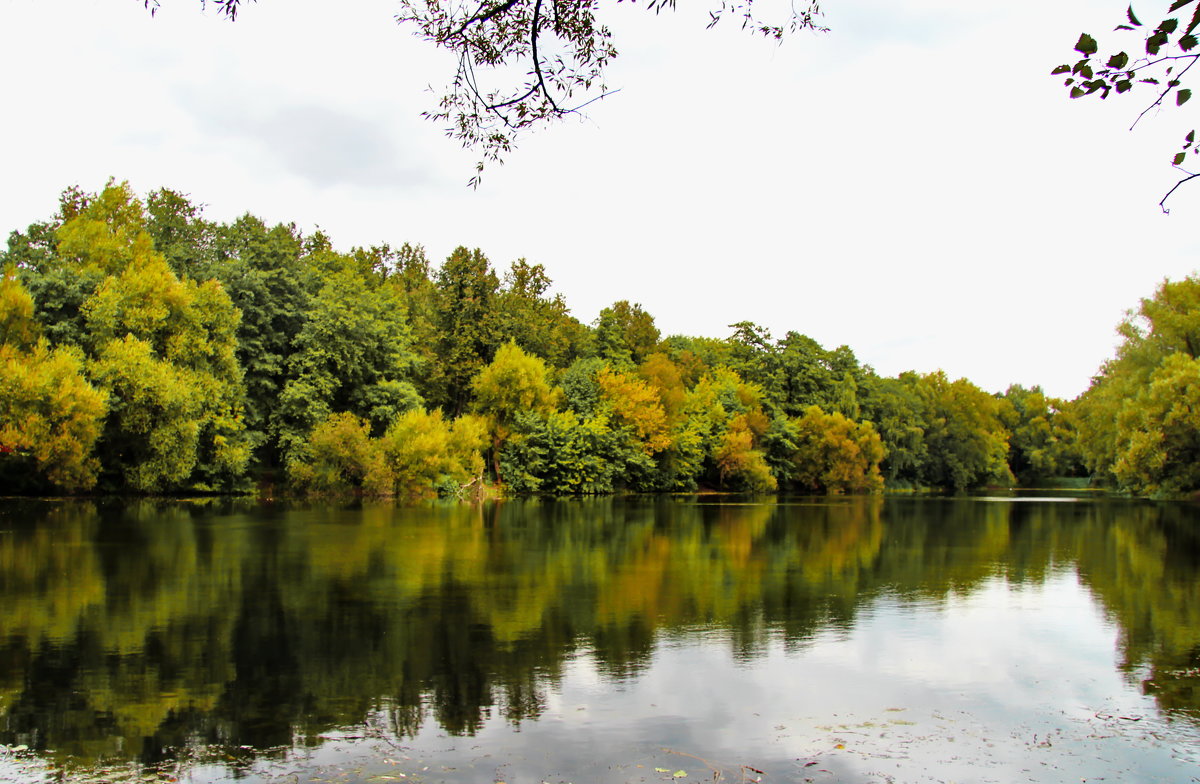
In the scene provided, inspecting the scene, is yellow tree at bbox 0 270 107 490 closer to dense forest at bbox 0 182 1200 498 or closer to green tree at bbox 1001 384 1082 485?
dense forest at bbox 0 182 1200 498

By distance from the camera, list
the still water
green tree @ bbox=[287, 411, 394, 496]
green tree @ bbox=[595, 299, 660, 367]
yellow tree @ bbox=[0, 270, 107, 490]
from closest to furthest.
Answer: the still water, yellow tree @ bbox=[0, 270, 107, 490], green tree @ bbox=[287, 411, 394, 496], green tree @ bbox=[595, 299, 660, 367]

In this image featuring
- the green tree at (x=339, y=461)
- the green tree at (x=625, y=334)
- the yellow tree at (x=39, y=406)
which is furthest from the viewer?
the green tree at (x=625, y=334)

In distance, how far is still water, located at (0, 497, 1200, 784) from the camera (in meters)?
7.52

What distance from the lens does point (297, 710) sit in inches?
350

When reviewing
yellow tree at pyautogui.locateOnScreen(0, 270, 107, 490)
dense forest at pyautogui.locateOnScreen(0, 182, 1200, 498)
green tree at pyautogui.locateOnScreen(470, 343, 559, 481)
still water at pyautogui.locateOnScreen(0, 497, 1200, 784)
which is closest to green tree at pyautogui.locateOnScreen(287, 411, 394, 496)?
dense forest at pyautogui.locateOnScreen(0, 182, 1200, 498)

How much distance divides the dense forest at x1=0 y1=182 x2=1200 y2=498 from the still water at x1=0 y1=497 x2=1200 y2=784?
22576 millimetres

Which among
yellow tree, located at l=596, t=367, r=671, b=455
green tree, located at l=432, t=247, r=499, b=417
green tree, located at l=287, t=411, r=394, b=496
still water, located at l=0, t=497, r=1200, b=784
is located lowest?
still water, located at l=0, t=497, r=1200, b=784

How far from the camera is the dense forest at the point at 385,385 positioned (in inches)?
1710

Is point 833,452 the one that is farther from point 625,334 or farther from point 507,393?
point 507,393

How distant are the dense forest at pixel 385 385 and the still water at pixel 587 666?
22576 millimetres

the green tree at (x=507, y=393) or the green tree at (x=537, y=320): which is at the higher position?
A: the green tree at (x=537, y=320)

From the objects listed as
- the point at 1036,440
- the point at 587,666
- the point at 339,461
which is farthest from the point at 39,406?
the point at 1036,440

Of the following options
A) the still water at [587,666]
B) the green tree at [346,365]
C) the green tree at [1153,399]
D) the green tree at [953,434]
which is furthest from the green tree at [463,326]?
the green tree at [953,434]

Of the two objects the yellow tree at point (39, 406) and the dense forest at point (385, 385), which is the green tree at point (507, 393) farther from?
the yellow tree at point (39, 406)
